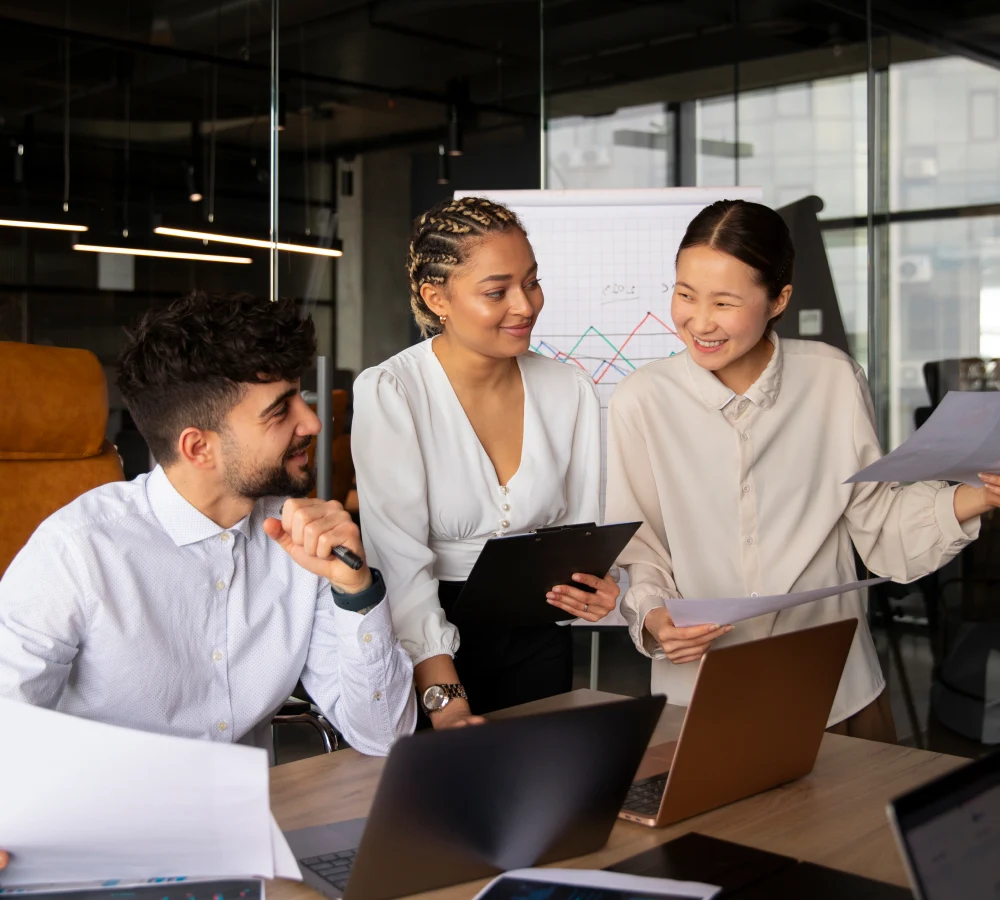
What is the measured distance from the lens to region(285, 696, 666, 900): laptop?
0.99 metres

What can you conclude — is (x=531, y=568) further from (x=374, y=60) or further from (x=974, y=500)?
(x=374, y=60)

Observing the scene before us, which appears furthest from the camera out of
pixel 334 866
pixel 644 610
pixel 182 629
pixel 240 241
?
pixel 240 241

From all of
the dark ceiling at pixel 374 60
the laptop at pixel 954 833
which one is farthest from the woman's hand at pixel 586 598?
the dark ceiling at pixel 374 60

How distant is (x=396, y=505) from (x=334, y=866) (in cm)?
75

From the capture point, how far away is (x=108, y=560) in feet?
4.95

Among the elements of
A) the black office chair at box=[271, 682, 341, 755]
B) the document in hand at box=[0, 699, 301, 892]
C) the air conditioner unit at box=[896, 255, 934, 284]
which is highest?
the air conditioner unit at box=[896, 255, 934, 284]

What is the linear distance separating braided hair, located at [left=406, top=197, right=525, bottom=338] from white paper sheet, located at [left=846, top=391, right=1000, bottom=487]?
2.45 ft

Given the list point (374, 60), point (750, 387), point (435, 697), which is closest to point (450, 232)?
point (750, 387)

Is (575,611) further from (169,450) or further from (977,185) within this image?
(977,185)

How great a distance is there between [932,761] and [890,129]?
11.2ft

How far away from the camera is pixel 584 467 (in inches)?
80.9

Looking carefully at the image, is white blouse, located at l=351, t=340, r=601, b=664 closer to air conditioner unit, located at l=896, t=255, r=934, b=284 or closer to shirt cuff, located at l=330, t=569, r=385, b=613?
shirt cuff, located at l=330, t=569, r=385, b=613

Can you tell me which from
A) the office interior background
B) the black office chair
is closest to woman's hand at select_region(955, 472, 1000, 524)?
the black office chair

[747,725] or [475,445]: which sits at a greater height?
[475,445]
